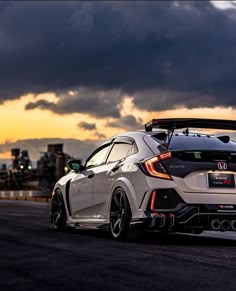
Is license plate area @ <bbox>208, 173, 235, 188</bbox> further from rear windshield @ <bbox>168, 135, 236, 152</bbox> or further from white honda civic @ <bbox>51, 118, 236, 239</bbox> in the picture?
rear windshield @ <bbox>168, 135, 236, 152</bbox>

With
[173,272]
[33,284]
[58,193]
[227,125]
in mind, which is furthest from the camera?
[58,193]

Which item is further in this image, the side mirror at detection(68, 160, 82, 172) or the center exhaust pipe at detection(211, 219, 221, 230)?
the side mirror at detection(68, 160, 82, 172)

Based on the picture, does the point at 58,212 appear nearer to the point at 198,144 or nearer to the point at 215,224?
the point at 198,144

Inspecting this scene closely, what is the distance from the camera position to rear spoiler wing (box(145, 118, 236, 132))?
9.41 meters

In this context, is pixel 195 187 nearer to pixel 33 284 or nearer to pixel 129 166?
pixel 129 166

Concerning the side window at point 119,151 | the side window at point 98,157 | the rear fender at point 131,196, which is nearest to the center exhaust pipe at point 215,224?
the rear fender at point 131,196

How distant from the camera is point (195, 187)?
8.86 meters

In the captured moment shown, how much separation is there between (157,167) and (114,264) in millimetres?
2514

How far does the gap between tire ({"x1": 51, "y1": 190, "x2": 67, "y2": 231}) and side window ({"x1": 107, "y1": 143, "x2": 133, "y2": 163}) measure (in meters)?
1.88

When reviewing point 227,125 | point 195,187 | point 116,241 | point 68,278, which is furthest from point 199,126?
point 68,278

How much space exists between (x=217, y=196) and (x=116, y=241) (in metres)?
1.49

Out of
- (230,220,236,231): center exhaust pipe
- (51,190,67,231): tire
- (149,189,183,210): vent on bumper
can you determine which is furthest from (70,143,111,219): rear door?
(230,220,236,231): center exhaust pipe

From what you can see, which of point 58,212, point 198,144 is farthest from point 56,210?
point 198,144

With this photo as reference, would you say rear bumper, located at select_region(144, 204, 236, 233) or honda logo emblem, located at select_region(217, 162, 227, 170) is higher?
honda logo emblem, located at select_region(217, 162, 227, 170)
